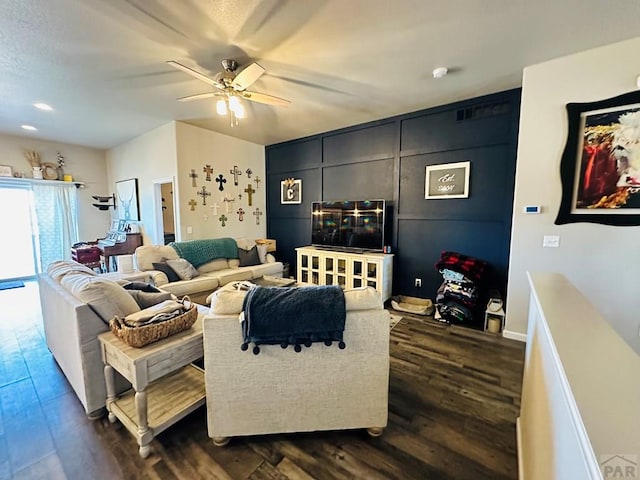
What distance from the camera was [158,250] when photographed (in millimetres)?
3559

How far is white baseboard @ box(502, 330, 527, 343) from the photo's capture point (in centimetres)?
298

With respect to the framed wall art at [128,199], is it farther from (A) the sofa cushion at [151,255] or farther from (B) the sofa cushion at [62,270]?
(B) the sofa cushion at [62,270]

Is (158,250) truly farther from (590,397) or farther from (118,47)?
(590,397)

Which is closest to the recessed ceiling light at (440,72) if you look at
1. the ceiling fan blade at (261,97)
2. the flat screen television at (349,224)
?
the ceiling fan blade at (261,97)

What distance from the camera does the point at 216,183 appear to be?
489 cm

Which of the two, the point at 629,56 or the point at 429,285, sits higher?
the point at 629,56

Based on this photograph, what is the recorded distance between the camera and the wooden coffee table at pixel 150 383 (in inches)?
60.0

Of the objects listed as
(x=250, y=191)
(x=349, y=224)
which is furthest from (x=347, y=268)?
(x=250, y=191)

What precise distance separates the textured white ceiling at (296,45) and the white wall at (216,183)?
86 centimetres

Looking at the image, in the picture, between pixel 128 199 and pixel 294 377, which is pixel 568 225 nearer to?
pixel 294 377

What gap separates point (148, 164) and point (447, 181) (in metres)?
5.06

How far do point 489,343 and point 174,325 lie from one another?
3.07m

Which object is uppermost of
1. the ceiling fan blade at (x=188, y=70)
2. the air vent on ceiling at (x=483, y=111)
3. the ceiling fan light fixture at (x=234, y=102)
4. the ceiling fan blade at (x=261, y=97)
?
the air vent on ceiling at (x=483, y=111)

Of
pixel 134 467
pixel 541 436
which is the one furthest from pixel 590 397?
pixel 134 467
